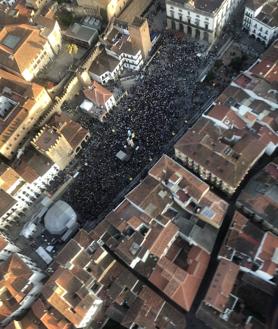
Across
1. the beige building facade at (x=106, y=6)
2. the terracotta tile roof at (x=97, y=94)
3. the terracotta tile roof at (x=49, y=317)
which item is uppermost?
the beige building facade at (x=106, y=6)

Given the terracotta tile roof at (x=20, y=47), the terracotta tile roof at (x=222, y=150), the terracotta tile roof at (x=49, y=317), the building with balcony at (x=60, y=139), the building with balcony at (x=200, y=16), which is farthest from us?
the building with balcony at (x=200, y=16)

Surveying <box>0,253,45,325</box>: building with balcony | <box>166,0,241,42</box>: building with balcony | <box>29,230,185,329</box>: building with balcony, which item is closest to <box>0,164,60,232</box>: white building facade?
<box>0,253,45,325</box>: building with balcony

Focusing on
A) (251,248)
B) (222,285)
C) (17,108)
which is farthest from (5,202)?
(251,248)

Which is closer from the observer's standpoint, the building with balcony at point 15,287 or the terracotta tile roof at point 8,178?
the building with balcony at point 15,287

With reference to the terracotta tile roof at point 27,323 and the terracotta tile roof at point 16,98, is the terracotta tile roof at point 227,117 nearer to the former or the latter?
the terracotta tile roof at point 16,98

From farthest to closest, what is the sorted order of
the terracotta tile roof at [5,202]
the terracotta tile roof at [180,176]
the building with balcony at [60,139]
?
1. the building with balcony at [60,139]
2. the terracotta tile roof at [5,202]
3. the terracotta tile roof at [180,176]

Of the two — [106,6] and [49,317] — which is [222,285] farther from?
[106,6]

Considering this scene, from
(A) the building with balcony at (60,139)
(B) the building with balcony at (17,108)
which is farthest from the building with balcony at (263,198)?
(B) the building with balcony at (17,108)
